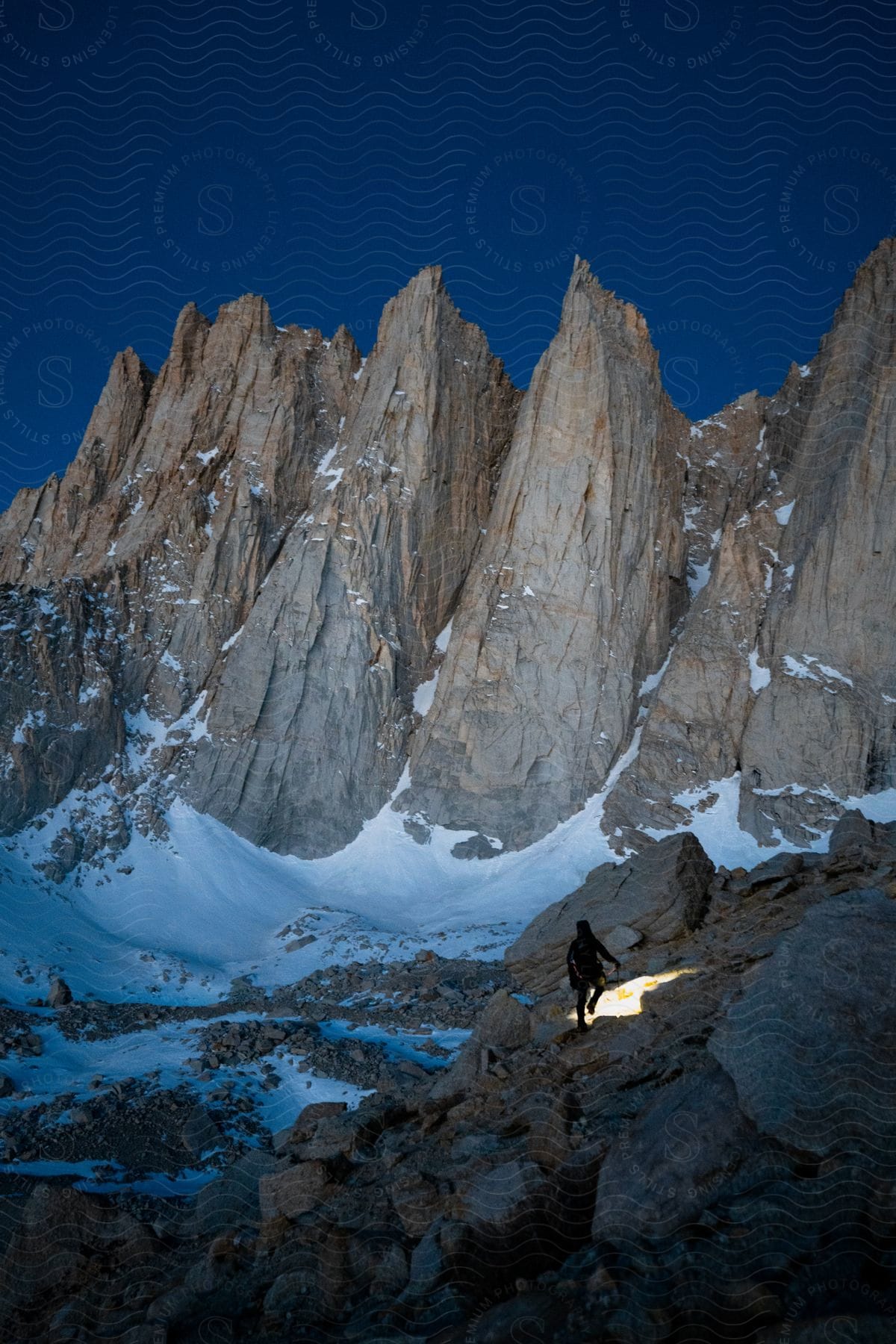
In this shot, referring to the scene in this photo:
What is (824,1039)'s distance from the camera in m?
7.29

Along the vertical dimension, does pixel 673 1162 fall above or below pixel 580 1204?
above

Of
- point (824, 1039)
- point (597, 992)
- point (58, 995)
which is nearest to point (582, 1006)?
point (597, 992)

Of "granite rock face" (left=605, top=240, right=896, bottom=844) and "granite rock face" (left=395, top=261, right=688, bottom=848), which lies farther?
"granite rock face" (left=395, top=261, right=688, bottom=848)

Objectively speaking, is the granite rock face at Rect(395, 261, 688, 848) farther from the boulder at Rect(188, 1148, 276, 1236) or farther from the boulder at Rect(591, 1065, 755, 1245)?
the boulder at Rect(591, 1065, 755, 1245)

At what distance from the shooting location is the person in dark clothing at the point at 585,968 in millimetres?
12148

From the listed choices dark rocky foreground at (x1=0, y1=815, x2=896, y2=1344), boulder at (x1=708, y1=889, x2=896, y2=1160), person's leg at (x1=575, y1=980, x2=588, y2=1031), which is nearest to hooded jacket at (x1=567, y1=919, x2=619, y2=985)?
person's leg at (x1=575, y1=980, x2=588, y2=1031)

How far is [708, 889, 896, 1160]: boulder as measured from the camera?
6602 mm

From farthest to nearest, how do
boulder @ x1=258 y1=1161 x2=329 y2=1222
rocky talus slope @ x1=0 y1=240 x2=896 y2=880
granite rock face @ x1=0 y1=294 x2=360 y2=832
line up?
1. rocky talus slope @ x1=0 y1=240 x2=896 y2=880
2. granite rock face @ x1=0 y1=294 x2=360 y2=832
3. boulder @ x1=258 y1=1161 x2=329 y2=1222

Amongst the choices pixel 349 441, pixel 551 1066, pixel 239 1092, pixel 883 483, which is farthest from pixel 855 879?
pixel 349 441

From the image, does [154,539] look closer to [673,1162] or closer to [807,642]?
[807,642]

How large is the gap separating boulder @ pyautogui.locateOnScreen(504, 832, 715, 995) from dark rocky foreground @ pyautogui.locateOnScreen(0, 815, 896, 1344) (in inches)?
243

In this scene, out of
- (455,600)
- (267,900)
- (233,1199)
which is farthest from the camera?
(455,600)

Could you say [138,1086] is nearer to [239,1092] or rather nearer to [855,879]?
[239,1092]

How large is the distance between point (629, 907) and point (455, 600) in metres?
42.4
